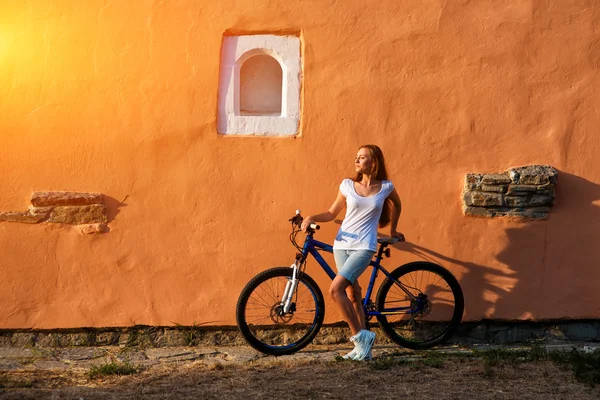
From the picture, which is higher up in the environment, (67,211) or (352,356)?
(67,211)

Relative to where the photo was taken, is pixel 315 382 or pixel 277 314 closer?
pixel 315 382

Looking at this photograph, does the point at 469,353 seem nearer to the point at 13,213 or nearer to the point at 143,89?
the point at 143,89

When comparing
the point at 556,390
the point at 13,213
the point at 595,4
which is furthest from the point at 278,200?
the point at 595,4

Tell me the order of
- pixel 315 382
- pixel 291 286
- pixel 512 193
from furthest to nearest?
pixel 512 193 < pixel 291 286 < pixel 315 382

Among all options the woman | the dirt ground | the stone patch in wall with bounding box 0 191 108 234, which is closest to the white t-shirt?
the woman

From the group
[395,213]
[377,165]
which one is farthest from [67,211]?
[395,213]

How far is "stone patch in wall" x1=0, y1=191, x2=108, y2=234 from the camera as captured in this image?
6.23 meters

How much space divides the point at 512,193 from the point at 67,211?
3346 mm

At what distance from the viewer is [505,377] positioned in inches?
213

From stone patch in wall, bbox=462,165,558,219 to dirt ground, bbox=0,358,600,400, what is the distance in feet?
3.98

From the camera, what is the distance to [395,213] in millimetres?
6023

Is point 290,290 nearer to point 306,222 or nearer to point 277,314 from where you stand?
point 277,314

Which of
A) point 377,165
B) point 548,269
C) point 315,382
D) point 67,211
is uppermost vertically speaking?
point 377,165

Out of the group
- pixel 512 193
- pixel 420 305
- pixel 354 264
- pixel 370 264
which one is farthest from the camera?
pixel 512 193
